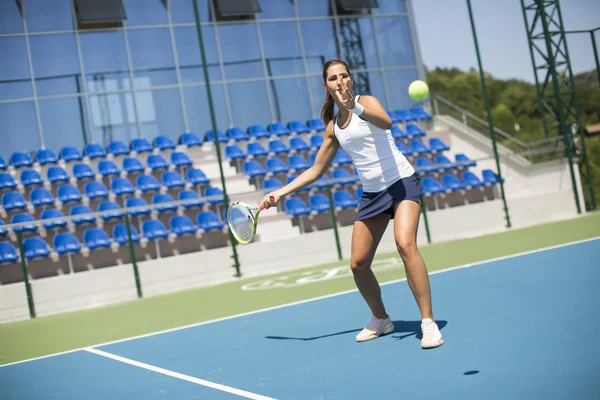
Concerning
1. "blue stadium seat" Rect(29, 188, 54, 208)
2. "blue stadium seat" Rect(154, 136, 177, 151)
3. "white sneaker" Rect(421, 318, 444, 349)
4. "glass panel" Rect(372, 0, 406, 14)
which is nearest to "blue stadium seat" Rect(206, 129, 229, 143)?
"blue stadium seat" Rect(154, 136, 177, 151)

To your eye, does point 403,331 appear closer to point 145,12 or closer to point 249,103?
point 249,103

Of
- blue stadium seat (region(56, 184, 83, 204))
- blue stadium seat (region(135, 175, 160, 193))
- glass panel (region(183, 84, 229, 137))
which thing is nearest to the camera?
blue stadium seat (region(56, 184, 83, 204))

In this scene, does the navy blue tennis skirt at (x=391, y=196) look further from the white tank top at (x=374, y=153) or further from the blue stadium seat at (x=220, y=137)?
the blue stadium seat at (x=220, y=137)

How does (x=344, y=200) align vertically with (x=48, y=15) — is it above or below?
below

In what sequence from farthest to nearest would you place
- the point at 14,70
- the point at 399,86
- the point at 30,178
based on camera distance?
1. the point at 399,86
2. the point at 14,70
3. the point at 30,178

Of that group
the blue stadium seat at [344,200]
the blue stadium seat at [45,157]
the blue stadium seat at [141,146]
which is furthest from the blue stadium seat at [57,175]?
the blue stadium seat at [344,200]

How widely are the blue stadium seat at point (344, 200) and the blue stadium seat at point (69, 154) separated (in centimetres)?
672

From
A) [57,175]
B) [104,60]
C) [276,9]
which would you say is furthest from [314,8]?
[57,175]

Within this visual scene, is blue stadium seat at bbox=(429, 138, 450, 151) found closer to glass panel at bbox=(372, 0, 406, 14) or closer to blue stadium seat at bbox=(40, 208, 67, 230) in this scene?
glass panel at bbox=(372, 0, 406, 14)

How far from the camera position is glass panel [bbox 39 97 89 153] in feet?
67.4

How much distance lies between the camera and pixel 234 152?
20.6 meters

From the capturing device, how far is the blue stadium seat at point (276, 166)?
65.2 ft

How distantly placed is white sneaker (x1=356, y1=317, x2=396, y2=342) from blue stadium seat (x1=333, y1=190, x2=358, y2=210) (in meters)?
13.1

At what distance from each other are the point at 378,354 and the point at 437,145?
18.2 meters
